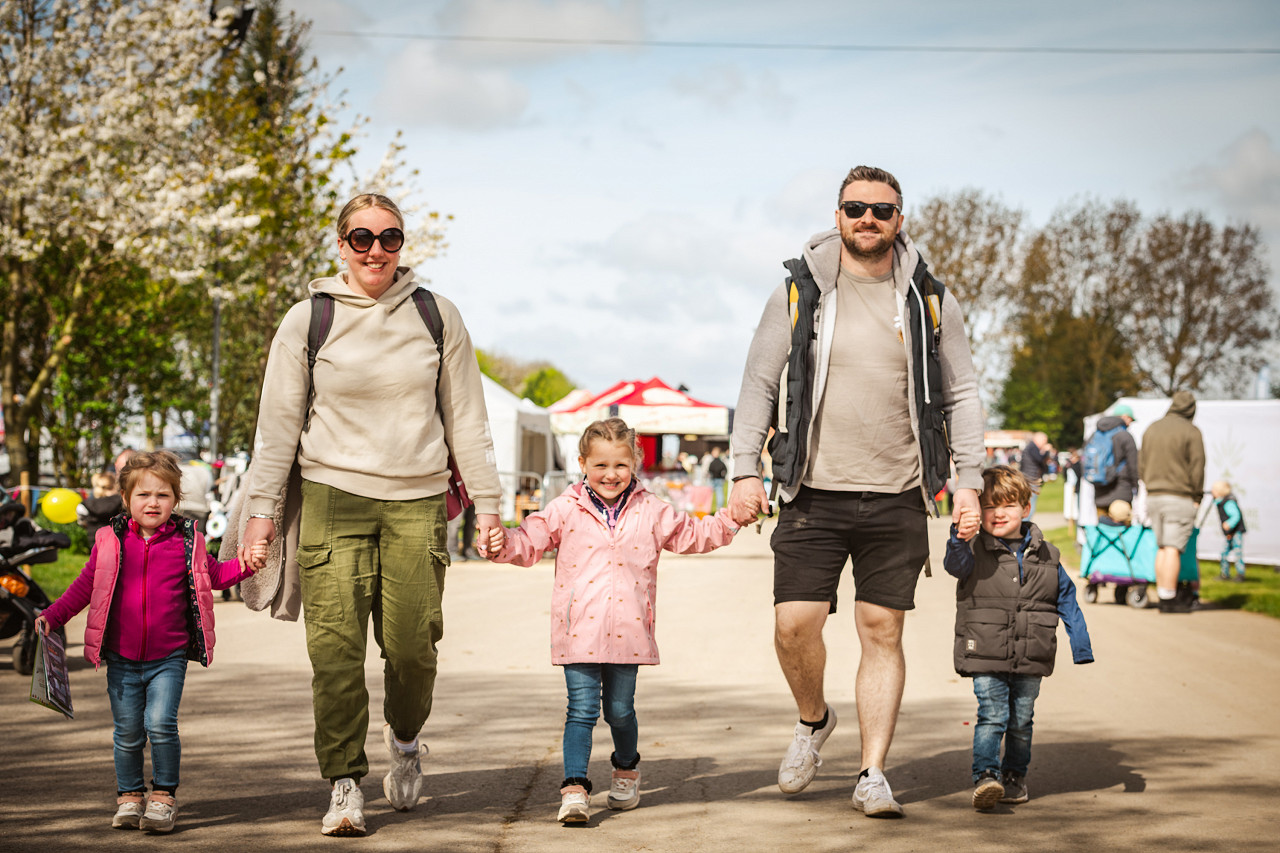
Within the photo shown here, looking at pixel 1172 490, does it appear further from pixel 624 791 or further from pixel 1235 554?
pixel 624 791

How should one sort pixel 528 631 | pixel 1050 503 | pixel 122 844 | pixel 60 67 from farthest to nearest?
1. pixel 1050 503
2. pixel 60 67
3. pixel 528 631
4. pixel 122 844

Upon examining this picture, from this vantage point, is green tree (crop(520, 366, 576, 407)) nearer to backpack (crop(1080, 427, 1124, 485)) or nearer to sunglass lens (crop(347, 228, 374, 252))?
backpack (crop(1080, 427, 1124, 485))

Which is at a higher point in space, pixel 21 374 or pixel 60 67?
pixel 60 67

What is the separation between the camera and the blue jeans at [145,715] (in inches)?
173

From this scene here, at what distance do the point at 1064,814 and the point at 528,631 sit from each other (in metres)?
6.06

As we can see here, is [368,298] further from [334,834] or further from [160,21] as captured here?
[160,21]

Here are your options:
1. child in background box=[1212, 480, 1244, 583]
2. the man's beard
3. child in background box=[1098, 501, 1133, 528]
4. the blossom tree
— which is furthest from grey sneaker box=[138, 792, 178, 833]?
the blossom tree

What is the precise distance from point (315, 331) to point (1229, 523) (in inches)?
555

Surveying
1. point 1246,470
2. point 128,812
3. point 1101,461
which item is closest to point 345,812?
point 128,812

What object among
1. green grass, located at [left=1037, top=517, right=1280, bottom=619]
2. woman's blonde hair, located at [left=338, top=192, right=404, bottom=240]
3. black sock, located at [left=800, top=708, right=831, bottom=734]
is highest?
woman's blonde hair, located at [left=338, top=192, right=404, bottom=240]

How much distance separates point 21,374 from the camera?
77.5 feet

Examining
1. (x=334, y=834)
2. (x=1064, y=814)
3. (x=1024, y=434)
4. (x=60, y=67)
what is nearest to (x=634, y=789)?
(x=334, y=834)

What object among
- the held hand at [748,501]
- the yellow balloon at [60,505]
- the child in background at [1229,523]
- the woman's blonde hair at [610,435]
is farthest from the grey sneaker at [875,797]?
the child in background at [1229,523]

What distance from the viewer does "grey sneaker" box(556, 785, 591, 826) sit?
4.43 metres
